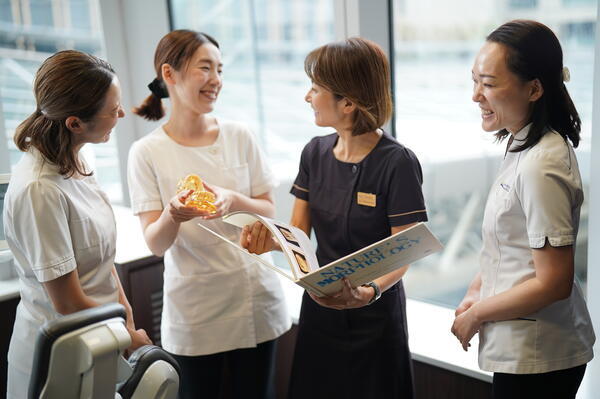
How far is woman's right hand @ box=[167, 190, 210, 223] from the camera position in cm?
172

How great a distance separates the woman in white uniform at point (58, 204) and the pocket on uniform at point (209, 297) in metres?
0.26

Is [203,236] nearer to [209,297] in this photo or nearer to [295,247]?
[209,297]

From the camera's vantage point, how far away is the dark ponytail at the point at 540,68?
1.33m

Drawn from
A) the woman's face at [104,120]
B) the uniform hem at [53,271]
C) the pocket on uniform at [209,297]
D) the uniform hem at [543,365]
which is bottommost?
the pocket on uniform at [209,297]

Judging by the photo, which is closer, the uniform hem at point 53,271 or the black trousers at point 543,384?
the black trousers at point 543,384

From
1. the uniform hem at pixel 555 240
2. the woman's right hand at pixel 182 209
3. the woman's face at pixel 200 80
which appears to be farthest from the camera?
Result: the woman's face at pixel 200 80

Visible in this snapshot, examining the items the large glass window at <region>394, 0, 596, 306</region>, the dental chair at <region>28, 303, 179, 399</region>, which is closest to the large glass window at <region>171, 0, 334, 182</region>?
the large glass window at <region>394, 0, 596, 306</region>

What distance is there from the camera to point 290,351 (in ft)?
8.35

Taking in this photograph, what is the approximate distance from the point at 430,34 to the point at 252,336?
1323 millimetres

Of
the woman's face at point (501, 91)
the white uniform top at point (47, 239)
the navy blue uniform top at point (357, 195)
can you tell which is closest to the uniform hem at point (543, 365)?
the navy blue uniform top at point (357, 195)

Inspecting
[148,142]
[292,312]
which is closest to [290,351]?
[292,312]

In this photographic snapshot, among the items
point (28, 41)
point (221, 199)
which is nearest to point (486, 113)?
point (221, 199)

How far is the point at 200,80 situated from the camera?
1899mm

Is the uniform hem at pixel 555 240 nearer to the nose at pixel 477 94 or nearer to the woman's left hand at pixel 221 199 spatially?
the nose at pixel 477 94
